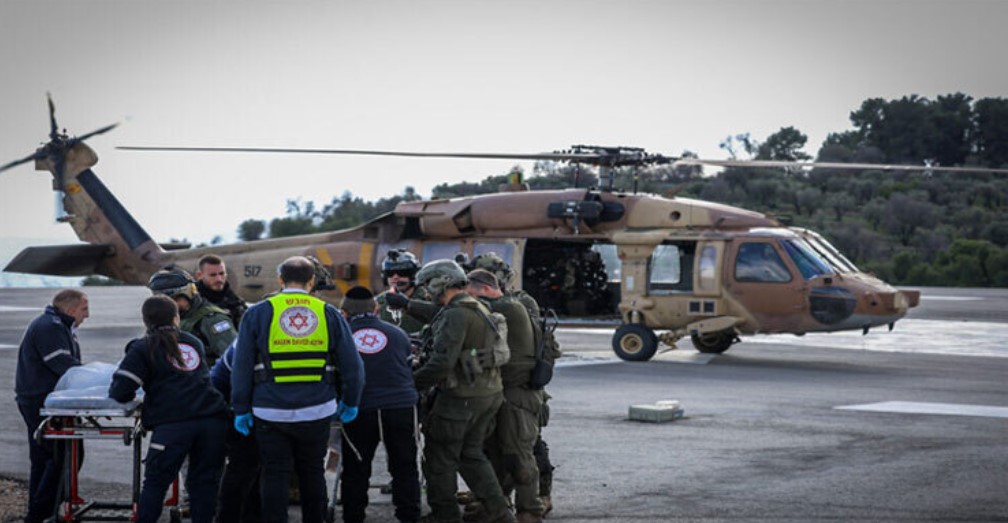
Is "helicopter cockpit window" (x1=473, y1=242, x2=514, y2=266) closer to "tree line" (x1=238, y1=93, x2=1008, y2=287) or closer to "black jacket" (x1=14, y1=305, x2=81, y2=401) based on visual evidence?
"black jacket" (x1=14, y1=305, x2=81, y2=401)

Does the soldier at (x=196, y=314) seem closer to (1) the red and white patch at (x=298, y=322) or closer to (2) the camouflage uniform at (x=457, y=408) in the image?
(1) the red and white patch at (x=298, y=322)

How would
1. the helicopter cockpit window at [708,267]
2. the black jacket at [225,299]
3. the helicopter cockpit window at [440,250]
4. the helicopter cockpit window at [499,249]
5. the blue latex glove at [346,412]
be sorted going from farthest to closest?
the helicopter cockpit window at [440,250]
the helicopter cockpit window at [499,249]
the helicopter cockpit window at [708,267]
the black jacket at [225,299]
the blue latex glove at [346,412]

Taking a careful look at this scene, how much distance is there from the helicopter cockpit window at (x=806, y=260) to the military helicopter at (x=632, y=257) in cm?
1

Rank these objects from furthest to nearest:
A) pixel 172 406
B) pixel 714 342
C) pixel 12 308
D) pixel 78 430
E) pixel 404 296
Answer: pixel 12 308 → pixel 714 342 → pixel 404 296 → pixel 78 430 → pixel 172 406

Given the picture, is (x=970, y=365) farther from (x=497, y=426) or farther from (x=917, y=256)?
(x=917, y=256)

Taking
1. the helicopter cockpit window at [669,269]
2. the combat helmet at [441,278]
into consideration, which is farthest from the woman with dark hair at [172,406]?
the helicopter cockpit window at [669,269]

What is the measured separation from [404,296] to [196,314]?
143 centimetres

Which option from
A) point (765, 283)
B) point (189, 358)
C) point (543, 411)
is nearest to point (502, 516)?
point (543, 411)

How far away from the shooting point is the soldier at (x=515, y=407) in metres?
8.48

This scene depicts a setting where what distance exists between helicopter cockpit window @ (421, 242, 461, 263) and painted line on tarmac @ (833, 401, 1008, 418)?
7862 millimetres

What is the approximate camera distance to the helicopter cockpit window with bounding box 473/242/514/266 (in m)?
20.0

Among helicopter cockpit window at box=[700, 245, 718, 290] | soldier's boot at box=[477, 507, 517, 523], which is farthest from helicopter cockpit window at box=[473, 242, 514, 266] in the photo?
soldier's boot at box=[477, 507, 517, 523]

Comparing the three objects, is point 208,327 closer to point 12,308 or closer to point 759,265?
point 759,265

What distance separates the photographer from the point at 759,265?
1888 centimetres
